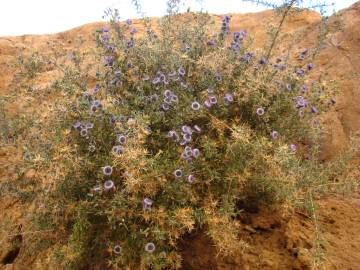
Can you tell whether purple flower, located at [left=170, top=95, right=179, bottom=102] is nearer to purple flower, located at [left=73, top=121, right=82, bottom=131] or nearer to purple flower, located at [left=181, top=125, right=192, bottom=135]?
purple flower, located at [left=181, top=125, right=192, bottom=135]

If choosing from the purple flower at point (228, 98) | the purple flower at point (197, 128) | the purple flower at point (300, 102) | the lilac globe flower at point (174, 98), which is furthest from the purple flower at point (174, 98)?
the purple flower at point (300, 102)

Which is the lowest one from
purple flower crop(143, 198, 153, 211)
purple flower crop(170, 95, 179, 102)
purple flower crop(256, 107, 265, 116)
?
purple flower crop(143, 198, 153, 211)

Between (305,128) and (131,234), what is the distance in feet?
5.28

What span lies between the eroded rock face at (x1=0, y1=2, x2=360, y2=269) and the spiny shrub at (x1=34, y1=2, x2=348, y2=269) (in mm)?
177

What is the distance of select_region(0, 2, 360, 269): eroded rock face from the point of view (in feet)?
10.5

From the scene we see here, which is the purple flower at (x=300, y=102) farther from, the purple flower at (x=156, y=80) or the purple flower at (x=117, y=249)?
the purple flower at (x=117, y=249)

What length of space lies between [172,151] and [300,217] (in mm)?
1130

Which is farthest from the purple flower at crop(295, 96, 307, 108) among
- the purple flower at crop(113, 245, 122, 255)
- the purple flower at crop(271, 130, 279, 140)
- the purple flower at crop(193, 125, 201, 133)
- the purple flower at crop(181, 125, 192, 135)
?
the purple flower at crop(113, 245, 122, 255)

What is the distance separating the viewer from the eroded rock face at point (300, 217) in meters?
3.19

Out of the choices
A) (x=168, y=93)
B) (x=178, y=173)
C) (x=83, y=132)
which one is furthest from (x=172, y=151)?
(x=83, y=132)

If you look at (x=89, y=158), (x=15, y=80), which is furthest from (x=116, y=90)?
(x=15, y=80)

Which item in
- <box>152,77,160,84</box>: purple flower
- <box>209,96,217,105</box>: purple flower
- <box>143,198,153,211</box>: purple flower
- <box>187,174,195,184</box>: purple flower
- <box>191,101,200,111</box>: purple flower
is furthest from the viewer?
<box>152,77,160,84</box>: purple flower

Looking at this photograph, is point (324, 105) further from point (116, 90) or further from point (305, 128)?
point (116, 90)

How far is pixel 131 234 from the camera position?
116 inches
